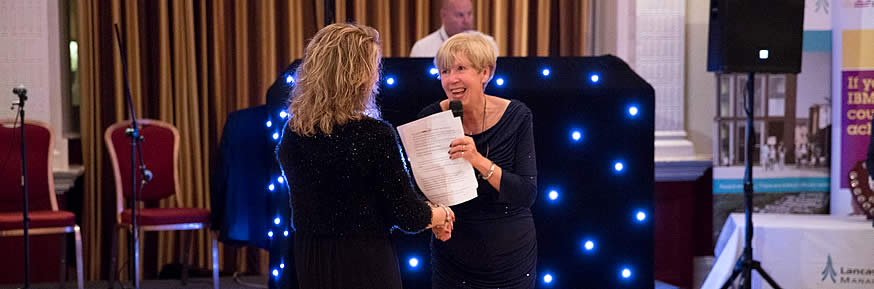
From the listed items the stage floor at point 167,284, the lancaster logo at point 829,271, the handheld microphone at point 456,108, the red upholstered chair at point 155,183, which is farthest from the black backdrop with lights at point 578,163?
the stage floor at point 167,284

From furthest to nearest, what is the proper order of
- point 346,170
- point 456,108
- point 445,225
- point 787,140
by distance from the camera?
point 787,140 → point 456,108 → point 445,225 → point 346,170

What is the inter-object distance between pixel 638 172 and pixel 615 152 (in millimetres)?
118

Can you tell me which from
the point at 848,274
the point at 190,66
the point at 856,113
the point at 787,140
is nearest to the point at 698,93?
the point at 787,140

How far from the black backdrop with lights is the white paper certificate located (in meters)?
0.93

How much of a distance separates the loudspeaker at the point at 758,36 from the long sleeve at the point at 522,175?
2.10m

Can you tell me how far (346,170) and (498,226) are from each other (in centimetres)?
56

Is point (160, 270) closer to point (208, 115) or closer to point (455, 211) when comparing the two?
point (208, 115)

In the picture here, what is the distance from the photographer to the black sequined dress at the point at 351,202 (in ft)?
6.18

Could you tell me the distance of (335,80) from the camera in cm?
189

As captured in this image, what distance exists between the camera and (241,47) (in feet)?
17.7

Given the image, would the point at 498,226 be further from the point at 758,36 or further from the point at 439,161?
the point at 758,36

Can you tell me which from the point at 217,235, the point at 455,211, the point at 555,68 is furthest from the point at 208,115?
the point at 455,211

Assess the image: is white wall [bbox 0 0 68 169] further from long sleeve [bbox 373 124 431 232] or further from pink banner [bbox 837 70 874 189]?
pink banner [bbox 837 70 874 189]

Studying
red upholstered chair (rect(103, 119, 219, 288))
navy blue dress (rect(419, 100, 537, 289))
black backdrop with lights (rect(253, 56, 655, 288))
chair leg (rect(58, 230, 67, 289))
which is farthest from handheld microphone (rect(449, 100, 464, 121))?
chair leg (rect(58, 230, 67, 289))
